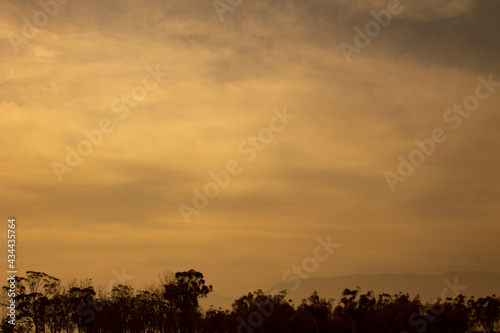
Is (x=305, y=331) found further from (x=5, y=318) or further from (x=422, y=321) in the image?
(x=5, y=318)

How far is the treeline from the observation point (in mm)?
73812

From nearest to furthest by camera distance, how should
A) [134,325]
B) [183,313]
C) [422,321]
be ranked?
[422,321]
[183,313]
[134,325]

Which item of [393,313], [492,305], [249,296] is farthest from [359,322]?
[492,305]

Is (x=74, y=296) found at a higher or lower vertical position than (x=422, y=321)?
higher

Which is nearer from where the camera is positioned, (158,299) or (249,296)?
(158,299)

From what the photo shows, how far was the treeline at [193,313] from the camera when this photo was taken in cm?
7381

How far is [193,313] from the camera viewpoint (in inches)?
3009

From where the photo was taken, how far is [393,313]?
234 feet

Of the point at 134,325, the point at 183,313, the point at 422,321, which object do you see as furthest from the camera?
the point at 134,325

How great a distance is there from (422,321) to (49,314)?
4963 cm

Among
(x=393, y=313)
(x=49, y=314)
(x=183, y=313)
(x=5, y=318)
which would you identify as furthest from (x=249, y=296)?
(x=5, y=318)

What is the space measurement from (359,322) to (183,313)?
24293 mm

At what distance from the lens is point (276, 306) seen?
7912 centimetres

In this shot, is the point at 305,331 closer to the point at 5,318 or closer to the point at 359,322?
the point at 359,322
